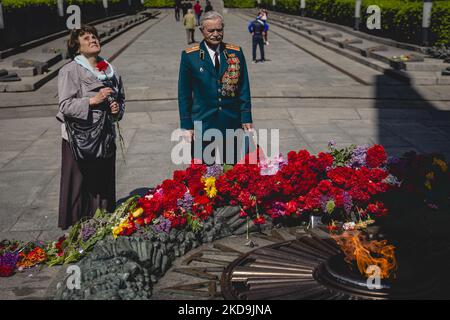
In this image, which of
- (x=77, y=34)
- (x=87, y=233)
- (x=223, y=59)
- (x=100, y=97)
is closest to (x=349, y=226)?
(x=223, y=59)

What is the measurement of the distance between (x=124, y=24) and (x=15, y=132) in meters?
26.0

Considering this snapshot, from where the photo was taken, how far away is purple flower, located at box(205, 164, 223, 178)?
5641 mm

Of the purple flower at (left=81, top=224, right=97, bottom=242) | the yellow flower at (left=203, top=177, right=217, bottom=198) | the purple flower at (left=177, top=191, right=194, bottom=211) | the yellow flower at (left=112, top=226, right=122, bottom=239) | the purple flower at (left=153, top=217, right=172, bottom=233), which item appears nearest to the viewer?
the yellow flower at (left=112, top=226, right=122, bottom=239)

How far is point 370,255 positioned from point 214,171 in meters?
1.79

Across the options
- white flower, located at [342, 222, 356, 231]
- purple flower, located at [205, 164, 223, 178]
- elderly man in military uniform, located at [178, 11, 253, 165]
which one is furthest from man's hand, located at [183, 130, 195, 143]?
white flower, located at [342, 222, 356, 231]

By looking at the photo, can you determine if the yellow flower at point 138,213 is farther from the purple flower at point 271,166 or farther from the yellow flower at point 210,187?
the purple flower at point 271,166

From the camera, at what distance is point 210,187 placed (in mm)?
5492

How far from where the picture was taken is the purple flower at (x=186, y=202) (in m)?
5.33

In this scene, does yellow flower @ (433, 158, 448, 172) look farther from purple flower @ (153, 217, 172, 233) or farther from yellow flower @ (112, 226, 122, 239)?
yellow flower @ (112, 226, 122, 239)

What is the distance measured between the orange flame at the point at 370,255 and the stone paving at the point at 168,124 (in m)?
2.13

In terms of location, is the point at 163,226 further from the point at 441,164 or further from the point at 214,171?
the point at 441,164

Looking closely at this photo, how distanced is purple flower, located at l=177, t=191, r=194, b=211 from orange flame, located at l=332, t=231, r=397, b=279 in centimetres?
140

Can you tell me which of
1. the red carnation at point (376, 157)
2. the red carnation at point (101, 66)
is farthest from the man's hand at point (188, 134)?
the red carnation at point (376, 157)
